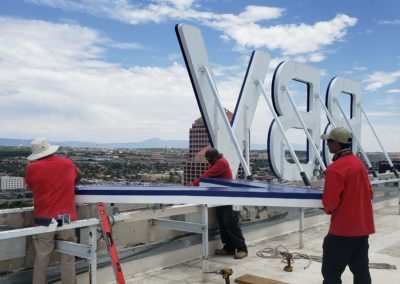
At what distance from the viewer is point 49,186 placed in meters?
4.27

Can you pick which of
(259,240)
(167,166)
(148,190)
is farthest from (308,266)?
(167,166)

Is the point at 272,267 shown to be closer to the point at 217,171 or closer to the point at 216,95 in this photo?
the point at 217,171

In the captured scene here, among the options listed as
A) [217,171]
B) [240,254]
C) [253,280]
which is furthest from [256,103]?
[253,280]

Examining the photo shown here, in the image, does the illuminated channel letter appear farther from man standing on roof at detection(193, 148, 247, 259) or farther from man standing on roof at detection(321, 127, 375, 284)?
man standing on roof at detection(321, 127, 375, 284)

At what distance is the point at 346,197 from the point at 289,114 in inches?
298

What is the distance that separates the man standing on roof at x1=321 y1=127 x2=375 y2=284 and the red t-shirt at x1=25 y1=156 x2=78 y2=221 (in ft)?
7.93

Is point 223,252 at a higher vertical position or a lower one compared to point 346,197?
lower

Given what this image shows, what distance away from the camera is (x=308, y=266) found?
6039 millimetres

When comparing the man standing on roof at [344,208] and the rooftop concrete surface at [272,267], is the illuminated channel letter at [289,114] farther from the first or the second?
the man standing on roof at [344,208]

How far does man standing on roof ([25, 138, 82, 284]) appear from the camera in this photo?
14.0 ft

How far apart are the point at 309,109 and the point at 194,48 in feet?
15.6

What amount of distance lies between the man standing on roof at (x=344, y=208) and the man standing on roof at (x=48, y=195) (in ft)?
7.92

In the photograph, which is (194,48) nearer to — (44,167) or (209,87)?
(209,87)

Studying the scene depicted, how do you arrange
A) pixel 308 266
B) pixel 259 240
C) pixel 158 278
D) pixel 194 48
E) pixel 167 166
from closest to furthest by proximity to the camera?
1. pixel 158 278
2. pixel 308 266
3. pixel 259 240
4. pixel 194 48
5. pixel 167 166
